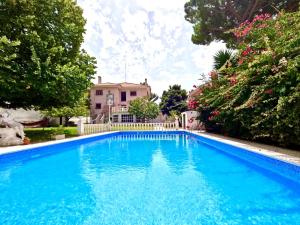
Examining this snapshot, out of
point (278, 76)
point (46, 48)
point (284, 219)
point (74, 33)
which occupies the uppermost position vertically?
point (74, 33)

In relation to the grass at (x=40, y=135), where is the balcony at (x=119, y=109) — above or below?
above

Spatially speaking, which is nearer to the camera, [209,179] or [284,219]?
[284,219]

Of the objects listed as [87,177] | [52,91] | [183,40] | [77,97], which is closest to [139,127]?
[183,40]

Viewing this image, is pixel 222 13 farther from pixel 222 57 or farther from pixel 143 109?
pixel 143 109

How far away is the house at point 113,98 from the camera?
40.8 meters

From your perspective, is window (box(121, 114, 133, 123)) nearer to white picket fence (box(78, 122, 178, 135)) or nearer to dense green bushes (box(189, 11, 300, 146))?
white picket fence (box(78, 122, 178, 135))

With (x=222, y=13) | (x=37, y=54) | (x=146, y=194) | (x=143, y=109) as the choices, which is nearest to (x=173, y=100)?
(x=143, y=109)

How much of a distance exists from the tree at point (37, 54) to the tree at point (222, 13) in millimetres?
11756

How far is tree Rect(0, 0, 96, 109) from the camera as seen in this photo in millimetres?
12969

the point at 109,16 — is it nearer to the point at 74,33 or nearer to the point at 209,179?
the point at 74,33

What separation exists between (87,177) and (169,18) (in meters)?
21.6

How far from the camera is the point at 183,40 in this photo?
29.2 m

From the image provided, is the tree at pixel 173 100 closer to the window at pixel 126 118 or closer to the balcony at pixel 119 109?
the window at pixel 126 118

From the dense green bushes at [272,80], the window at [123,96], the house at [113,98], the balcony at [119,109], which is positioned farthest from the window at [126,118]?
the dense green bushes at [272,80]
